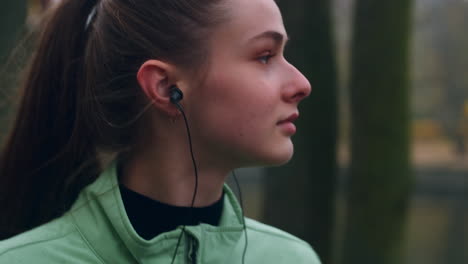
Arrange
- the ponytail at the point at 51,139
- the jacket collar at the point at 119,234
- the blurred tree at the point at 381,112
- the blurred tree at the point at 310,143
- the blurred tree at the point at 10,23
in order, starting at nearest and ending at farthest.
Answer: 1. the jacket collar at the point at 119,234
2. the ponytail at the point at 51,139
3. the blurred tree at the point at 10,23
4. the blurred tree at the point at 310,143
5. the blurred tree at the point at 381,112

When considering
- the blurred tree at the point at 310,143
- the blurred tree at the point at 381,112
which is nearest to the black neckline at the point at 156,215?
the blurred tree at the point at 310,143

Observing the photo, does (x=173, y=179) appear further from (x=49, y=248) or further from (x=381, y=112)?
(x=381, y=112)

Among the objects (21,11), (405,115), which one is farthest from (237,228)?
(405,115)

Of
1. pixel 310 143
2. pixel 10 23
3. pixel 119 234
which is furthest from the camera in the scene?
pixel 310 143

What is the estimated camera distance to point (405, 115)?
578cm

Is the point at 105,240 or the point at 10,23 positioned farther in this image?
the point at 10,23

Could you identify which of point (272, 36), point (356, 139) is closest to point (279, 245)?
point (272, 36)

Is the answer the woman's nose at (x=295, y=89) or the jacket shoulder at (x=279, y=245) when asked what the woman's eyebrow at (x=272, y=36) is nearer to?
the woman's nose at (x=295, y=89)

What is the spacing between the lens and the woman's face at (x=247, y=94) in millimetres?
1840

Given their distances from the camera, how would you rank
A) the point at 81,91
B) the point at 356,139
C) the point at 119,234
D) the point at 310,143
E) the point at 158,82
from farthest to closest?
the point at 356,139 < the point at 310,143 < the point at 81,91 < the point at 158,82 < the point at 119,234

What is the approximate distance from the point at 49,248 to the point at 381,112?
A: 425 cm

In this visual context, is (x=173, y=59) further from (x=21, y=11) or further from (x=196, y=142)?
(x=21, y=11)

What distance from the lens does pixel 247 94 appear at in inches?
72.2

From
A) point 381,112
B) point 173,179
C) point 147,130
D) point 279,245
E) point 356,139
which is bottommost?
point 356,139
